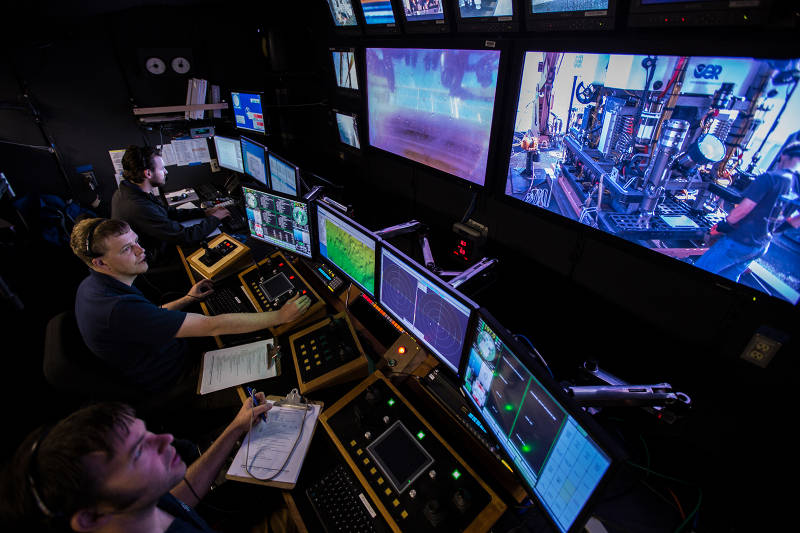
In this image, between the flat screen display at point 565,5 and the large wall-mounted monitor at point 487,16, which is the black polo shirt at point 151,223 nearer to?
the large wall-mounted monitor at point 487,16

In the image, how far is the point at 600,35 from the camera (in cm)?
164


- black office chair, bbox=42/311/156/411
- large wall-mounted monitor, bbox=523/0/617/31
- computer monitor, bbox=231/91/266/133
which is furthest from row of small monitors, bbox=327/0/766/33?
black office chair, bbox=42/311/156/411

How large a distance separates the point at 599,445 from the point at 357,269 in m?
1.41

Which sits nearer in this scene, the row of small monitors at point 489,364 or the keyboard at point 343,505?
the row of small monitors at point 489,364

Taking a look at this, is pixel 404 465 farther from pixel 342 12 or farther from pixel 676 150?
pixel 342 12

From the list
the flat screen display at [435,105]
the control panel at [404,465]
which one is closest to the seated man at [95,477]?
the control panel at [404,465]

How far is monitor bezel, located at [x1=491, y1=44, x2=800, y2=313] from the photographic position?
1.33m

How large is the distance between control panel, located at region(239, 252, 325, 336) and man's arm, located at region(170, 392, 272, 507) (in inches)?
20.4

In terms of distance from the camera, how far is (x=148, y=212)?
9.11 feet

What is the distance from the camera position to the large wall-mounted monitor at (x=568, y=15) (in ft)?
5.06

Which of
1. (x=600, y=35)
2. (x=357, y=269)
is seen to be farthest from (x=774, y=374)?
(x=357, y=269)

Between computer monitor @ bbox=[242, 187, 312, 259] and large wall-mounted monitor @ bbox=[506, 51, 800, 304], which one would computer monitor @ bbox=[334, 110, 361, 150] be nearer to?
computer monitor @ bbox=[242, 187, 312, 259]

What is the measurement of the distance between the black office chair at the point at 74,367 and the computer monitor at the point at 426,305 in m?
1.33

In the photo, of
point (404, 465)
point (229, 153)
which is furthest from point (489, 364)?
point (229, 153)
